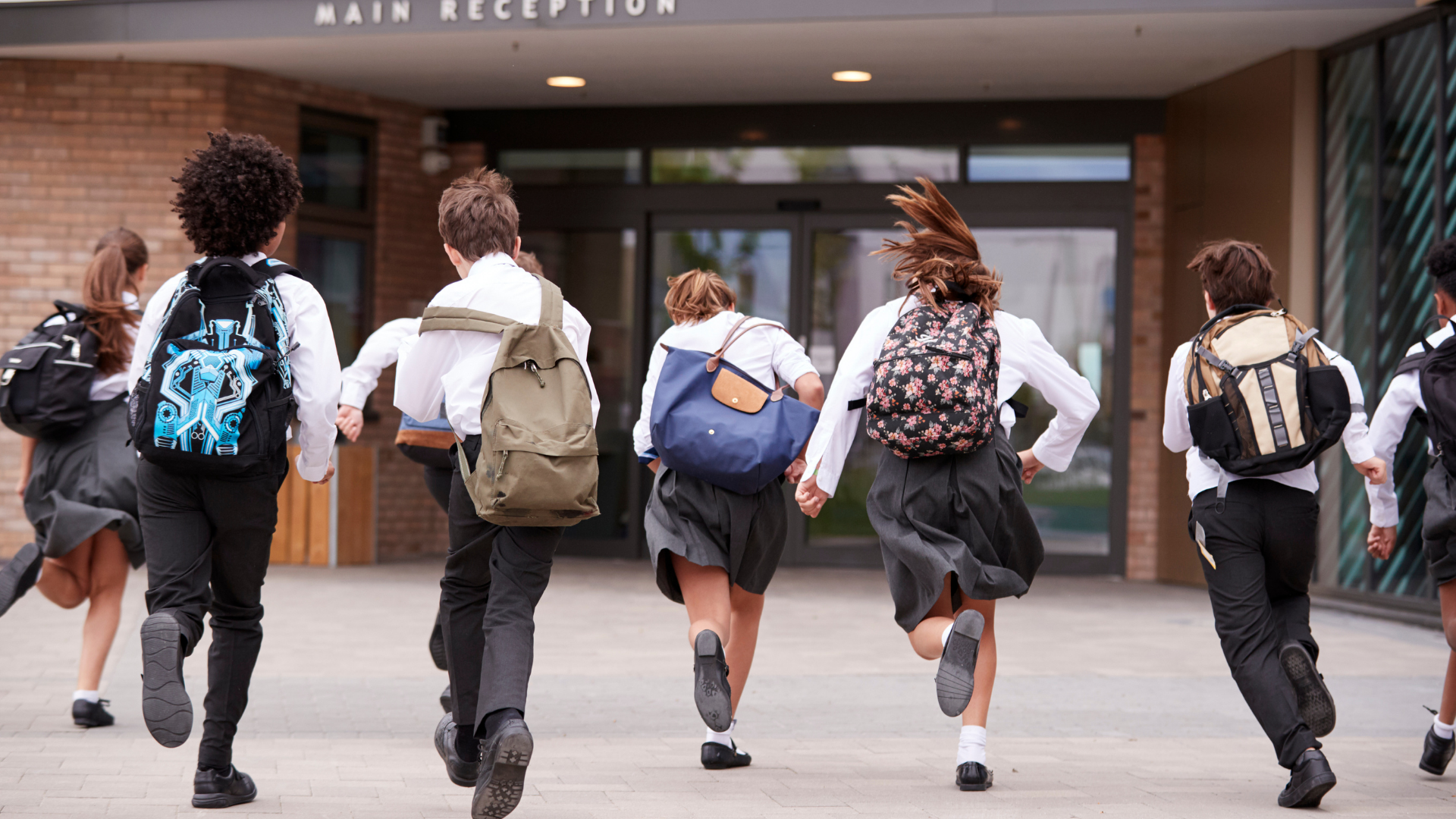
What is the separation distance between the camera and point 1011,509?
4.70 metres

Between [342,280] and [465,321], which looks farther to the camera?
[342,280]

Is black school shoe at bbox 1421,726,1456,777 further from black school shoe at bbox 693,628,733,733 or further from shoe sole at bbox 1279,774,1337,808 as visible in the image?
black school shoe at bbox 693,628,733,733

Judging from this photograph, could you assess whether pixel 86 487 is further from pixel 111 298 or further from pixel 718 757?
pixel 718 757

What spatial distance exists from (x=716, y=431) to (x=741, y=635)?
793mm

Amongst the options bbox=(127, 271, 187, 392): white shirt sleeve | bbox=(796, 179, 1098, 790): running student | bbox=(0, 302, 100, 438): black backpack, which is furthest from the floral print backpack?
bbox=(0, 302, 100, 438): black backpack

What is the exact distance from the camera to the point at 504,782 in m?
3.73

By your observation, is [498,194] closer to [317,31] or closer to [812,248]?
[317,31]

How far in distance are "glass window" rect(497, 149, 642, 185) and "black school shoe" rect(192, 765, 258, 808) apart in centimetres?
893

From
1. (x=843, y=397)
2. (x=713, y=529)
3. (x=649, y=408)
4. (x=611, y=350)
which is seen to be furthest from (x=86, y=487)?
(x=611, y=350)

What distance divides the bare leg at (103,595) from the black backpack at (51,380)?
48 centimetres

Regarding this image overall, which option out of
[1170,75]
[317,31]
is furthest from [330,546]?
[1170,75]

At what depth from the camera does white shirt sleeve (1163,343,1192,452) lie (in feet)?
16.1

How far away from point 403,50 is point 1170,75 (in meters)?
5.75

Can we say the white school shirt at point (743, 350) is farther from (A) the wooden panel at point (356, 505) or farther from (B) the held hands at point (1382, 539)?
(A) the wooden panel at point (356, 505)
